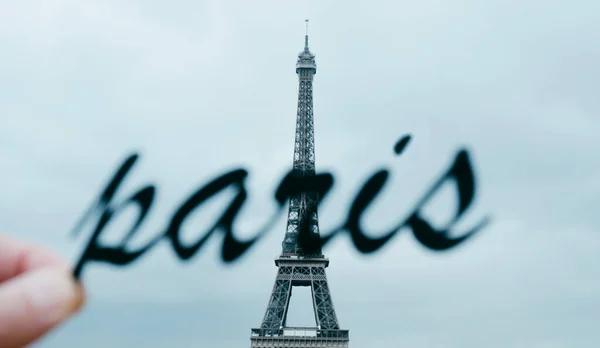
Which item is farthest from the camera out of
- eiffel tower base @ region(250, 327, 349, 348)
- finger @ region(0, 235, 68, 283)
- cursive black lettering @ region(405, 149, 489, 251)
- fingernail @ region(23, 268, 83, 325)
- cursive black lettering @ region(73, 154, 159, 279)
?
eiffel tower base @ region(250, 327, 349, 348)

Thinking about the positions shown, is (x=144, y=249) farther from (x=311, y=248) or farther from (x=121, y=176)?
(x=311, y=248)

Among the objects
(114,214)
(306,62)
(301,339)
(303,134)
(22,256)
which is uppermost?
(306,62)

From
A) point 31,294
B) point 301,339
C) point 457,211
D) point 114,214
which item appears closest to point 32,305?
point 31,294

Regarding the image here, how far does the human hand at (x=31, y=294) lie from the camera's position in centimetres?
426

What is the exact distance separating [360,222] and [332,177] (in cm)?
90

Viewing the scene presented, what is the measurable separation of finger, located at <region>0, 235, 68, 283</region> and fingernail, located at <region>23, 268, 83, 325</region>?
A: 4.0 inches

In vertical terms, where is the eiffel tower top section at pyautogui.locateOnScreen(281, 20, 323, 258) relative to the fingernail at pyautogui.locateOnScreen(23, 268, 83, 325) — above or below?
above

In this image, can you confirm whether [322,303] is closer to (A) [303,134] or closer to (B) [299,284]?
(B) [299,284]

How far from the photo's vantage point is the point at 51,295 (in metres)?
4.28

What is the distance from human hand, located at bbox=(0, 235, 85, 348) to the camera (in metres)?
4.26

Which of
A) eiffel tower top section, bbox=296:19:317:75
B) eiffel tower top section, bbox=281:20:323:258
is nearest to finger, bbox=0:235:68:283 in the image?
eiffel tower top section, bbox=281:20:323:258

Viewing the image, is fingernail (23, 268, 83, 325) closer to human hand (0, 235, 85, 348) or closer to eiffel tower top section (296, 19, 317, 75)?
human hand (0, 235, 85, 348)

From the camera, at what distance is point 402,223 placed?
11.4 meters

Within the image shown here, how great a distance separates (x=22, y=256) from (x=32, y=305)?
452mm
